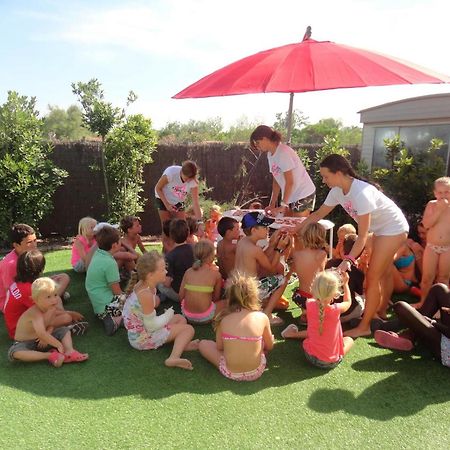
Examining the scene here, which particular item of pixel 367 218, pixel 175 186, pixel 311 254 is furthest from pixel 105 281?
pixel 367 218

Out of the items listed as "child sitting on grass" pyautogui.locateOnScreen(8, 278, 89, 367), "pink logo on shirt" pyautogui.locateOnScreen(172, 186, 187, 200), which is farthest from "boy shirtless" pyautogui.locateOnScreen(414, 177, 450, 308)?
"child sitting on grass" pyautogui.locateOnScreen(8, 278, 89, 367)

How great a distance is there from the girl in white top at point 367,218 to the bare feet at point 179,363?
1522 millimetres

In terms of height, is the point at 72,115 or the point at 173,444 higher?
the point at 72,115

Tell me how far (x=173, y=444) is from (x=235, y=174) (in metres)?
9.49

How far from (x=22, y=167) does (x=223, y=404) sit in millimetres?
6355

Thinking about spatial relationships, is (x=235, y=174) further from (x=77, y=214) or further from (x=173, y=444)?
(x=173, y=444)

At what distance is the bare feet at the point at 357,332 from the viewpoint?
4.21 meters

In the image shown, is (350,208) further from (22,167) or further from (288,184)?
(22,167)

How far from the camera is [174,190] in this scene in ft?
20.0

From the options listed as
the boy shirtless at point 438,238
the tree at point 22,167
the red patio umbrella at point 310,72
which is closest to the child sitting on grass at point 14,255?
the red patio umbrella at point 310,72

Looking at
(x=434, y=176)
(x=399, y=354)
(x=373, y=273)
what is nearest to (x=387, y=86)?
(x=373, y=273)

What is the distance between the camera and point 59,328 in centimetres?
405

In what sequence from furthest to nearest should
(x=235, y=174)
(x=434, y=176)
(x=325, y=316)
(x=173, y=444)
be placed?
(x=235, y=174)
(x=434, y=176)
(x=325, y=316)
(x=173, y=444)

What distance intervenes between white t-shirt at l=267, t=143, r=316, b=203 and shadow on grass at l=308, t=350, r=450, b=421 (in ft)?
6.63
